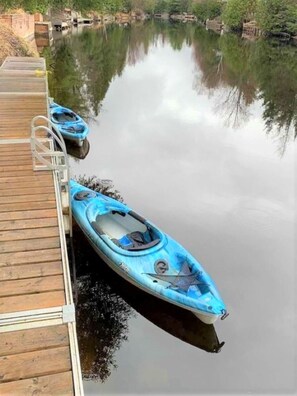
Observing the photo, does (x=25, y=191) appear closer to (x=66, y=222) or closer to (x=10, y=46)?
(x=66, y=222)

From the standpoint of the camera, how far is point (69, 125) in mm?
10336

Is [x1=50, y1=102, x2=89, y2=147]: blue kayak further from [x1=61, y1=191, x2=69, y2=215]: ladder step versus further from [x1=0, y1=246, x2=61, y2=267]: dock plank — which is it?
[x1=0, y1=246, x2=61, y2=267]: dock plank

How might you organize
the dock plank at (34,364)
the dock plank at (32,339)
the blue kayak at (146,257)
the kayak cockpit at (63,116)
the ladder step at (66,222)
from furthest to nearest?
the kayak cockpit at (63,116), the ladder step at (66,222), the blue kayak at (146,257), the dock plank at (32,339), the dock plank at (34,364)

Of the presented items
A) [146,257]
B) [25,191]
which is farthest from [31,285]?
[146,257]

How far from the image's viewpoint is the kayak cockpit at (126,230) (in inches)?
224

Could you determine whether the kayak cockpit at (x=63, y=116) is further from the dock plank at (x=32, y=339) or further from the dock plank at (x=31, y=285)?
the dock plank at (x=32, y=339)

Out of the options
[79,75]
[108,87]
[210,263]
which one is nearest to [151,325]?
[210,263]

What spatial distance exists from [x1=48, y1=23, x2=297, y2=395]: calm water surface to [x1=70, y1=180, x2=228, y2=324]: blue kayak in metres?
0.56

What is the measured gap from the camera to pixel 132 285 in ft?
18.4

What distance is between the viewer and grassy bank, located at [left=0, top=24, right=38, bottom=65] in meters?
16.3

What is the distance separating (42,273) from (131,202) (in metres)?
4.78

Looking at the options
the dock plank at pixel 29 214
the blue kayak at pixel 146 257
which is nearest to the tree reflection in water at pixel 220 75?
the blue kayak at pixel 146 257

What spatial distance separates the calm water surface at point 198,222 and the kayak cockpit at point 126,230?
22.8 inches

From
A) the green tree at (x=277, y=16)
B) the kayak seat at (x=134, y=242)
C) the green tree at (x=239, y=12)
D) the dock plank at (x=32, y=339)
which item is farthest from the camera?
the green tree at (x=239, y=12)
